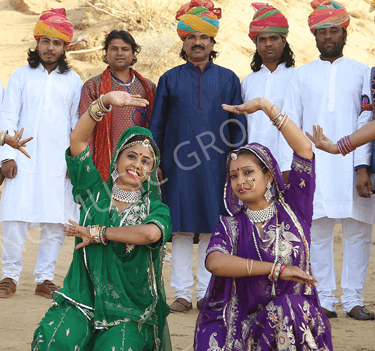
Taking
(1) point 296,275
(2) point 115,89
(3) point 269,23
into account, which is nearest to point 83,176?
(1) point 296,275

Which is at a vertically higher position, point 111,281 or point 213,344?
point 111,281

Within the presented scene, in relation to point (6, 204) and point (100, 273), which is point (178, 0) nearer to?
point (6, 204)

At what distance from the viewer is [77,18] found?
14820 mm

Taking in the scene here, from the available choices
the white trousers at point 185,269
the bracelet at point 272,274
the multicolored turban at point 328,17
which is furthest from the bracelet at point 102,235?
the multicolored turban at point 328,17

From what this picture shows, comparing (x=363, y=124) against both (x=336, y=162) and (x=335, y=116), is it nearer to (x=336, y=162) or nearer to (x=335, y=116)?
(x=335, y=116)

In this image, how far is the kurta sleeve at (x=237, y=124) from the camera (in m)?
5.49

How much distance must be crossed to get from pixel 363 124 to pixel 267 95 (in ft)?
2.95

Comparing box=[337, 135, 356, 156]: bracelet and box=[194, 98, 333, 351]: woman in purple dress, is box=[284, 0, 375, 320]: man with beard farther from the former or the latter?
box=[194, 98, 333, 351]: woman in purple dress

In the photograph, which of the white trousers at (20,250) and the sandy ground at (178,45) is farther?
the white trousers at (20,250)

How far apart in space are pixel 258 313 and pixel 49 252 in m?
3.08

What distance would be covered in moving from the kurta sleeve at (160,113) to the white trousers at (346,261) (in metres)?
1.59

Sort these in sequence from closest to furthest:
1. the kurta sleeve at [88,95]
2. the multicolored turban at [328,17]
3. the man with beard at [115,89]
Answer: the multicolored turban at [328,17] → the man with beard at [115,89] → the kurta sleeve at [88,95]

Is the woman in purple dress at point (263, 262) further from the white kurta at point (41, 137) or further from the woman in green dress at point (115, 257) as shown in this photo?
the white kurta at point (41, 137)

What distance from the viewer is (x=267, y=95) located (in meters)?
5.61
